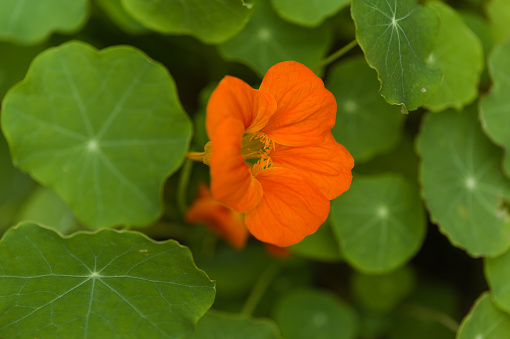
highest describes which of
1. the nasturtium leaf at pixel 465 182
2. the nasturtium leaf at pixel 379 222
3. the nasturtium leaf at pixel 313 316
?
the nasturtium leaf at pixel 465 182

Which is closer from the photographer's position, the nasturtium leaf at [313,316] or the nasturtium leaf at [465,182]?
the nasturtium leaf at [465,182]

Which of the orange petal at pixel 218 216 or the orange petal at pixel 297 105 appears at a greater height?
the orange petal at pixel 297 105

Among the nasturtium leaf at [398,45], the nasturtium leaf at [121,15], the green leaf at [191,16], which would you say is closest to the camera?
the nasturtium leaf at [398,45]

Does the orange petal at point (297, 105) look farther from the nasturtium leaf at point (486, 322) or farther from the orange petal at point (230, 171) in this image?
the nasturtium leaf at point (486, 322)

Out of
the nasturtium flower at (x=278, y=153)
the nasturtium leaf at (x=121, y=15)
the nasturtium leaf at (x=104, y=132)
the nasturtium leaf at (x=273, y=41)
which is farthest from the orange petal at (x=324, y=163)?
the nasturtium leaf at (x=121, y=15)

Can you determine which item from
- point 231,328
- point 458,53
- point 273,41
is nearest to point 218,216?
point 231,328

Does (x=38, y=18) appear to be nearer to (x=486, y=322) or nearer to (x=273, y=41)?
(x=273, y=41)
